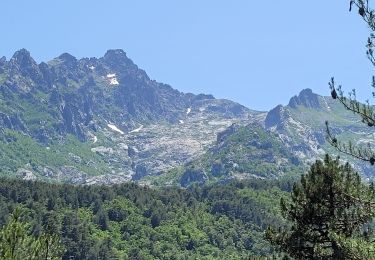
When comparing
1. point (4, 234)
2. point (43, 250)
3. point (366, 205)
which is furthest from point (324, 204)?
point (4, 234)

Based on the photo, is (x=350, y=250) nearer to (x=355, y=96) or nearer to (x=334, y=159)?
(x=355, y=96)

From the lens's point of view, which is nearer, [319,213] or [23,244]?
[23,244]

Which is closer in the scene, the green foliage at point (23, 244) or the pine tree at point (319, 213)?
the green foliage at point (23, 244)

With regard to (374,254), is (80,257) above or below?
below

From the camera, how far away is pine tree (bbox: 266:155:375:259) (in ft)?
92.6

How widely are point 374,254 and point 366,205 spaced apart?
161 inches

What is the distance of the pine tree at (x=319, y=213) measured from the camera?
28219 millimetres

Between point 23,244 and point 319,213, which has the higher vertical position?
point 319,213

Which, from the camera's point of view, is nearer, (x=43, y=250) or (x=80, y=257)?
(x=43, y=250)

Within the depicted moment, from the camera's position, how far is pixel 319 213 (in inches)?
1157

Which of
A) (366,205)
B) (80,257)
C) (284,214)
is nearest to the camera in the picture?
(366,205)

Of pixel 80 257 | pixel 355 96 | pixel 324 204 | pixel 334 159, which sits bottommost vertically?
pixel 80 257

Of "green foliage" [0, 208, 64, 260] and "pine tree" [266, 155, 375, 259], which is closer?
"green foliage" [0, 208, 64, 260]

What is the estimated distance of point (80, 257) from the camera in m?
199
